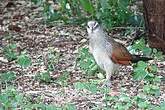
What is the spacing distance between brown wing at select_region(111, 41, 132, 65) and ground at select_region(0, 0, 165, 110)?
0.79 ft

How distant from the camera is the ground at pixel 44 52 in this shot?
19.1ft

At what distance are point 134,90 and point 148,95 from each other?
0.72ft

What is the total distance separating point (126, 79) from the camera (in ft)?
20.4

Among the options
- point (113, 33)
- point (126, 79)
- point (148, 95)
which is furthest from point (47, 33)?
point (148, 95)

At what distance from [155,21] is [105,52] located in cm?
109

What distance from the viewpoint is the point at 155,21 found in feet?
22.3

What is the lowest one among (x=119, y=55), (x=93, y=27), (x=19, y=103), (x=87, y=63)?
(x=19, y=103)

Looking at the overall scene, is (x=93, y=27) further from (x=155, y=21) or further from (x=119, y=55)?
(x=155, y=21)

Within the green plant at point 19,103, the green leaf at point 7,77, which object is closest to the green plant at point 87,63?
the green leaf at point 7,77

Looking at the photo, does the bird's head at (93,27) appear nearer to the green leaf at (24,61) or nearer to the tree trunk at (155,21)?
the green leaf at (24,61)

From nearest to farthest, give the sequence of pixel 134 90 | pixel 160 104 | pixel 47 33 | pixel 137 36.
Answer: pixel 160 104 → pixel 134 90 → pixel 137 36 → pixel 47 33

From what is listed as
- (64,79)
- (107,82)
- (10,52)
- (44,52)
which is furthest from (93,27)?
(10,52)

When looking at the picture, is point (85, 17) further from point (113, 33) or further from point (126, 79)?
point (126, 79)

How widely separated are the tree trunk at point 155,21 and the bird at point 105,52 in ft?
3.04
